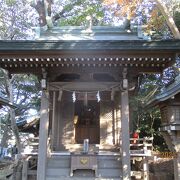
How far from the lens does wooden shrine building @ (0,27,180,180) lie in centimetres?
827

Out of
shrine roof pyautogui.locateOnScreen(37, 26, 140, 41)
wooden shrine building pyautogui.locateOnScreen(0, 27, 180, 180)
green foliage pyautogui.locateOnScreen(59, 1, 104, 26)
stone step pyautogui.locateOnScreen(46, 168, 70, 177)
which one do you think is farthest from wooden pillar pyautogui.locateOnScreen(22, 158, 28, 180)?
green foliage pyautogui.locateOnScreen(59, 1, 104, 26)

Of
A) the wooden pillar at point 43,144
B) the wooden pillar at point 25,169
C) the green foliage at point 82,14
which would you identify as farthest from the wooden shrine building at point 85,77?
the green foliage at point 82,14

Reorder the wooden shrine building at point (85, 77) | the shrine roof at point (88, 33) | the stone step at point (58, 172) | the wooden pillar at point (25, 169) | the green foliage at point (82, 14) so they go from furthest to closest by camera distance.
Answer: the green foliage at point (82, 14) < the wooden pillar at point (25, 169) < the shrine roof at point (88, 33) < the stone step at point (58, 172) < the wooden shrine building at point (85, 77)

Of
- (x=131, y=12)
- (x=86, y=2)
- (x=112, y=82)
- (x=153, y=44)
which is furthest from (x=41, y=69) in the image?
(x=86, y=2)

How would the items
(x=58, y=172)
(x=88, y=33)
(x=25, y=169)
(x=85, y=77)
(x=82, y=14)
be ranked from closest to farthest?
(x=58, y=172)
(x=85, y=77)
(x=88, y=33)
(x=25, y=169)
(x=82, y=14)

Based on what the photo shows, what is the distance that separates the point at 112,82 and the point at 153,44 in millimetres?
2069

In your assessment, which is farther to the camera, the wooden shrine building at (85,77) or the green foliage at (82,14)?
the green foliage at (82,14)

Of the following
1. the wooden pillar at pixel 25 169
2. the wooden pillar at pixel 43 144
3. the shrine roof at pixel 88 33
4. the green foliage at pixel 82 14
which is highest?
the green foliage at pixel 82 14

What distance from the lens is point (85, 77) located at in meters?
9.70

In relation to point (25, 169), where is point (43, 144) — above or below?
above

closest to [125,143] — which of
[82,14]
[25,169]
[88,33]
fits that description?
[88,33]

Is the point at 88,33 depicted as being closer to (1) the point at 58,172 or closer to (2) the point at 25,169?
(1) the point at 58,172

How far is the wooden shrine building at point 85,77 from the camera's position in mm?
8273

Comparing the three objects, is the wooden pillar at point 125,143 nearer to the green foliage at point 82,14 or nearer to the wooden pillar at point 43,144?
the wooden pillar at point 43,144
